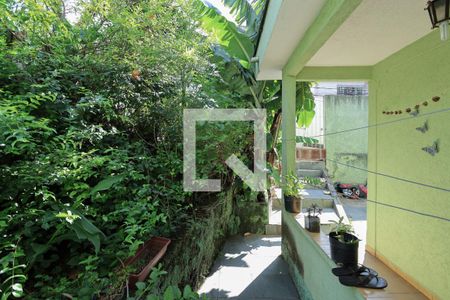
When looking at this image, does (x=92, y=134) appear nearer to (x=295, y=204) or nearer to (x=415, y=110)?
(x=295, y=204)

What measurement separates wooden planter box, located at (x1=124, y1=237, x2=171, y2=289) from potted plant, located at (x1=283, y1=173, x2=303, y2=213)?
1777 mm

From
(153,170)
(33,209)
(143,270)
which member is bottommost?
(143,270)

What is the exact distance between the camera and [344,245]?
1.77 m

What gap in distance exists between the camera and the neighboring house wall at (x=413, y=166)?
6.66 ft

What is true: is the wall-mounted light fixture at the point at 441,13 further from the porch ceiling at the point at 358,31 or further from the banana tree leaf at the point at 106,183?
the banana tree leaf at the point at 106,183

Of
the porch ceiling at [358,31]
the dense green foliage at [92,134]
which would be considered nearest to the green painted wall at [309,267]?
the dense green foliage at [92,134]

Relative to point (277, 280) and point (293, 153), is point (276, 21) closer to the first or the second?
A: point (293, 153)

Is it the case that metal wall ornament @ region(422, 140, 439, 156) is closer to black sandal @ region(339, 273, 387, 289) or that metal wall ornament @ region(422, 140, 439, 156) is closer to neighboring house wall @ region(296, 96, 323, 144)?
black sandal @ region(339, 273, 387, 289)

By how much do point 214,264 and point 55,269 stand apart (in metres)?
2.17

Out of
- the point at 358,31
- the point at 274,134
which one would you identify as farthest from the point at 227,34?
the point at 358,31

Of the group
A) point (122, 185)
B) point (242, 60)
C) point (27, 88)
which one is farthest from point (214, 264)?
point (242, 60)

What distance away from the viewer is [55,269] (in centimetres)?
181

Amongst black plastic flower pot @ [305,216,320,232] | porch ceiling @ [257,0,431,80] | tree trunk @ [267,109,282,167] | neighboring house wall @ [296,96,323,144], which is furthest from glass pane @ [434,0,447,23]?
neighboring house wall @ [296,96,323,144]

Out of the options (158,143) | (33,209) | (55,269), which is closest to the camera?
(33,209)
